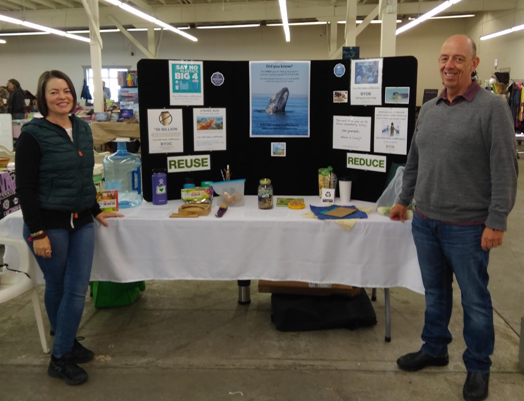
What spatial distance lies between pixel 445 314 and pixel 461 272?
326mm

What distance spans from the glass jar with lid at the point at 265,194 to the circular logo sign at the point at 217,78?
2.15 feet

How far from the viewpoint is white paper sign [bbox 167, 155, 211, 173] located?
266cm

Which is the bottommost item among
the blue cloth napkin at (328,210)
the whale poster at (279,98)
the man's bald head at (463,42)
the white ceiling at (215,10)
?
the blue cloth napkin at (328,210)

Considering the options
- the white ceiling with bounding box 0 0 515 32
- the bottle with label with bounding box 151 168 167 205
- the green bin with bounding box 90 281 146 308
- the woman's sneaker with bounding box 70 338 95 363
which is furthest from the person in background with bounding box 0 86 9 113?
the woman's sneaker with bounding box 70 338 95 363

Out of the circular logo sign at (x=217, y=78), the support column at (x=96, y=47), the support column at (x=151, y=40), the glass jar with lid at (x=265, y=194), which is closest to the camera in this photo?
the glass jar with lid at (x=265, y=194)

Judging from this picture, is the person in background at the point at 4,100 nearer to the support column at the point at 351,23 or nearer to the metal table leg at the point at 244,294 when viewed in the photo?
the support column at the point at 351,23

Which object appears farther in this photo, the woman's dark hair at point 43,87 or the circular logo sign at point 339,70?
the circular logo sign at point 339,70

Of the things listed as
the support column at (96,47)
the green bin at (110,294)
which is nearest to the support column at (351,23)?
the support column at (96,47)

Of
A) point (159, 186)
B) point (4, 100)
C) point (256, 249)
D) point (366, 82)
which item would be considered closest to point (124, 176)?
point (159, 186)

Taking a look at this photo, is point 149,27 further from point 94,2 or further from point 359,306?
point 359,306

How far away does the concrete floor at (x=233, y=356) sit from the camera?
204cm

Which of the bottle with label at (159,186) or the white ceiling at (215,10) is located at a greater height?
the white ceiling at (215,10)

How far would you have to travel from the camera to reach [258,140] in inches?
108

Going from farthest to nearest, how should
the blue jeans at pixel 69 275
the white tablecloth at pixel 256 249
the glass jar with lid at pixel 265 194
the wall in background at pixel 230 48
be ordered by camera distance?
the wall in background at pixel 230 48, the glass jar with lid at pixel 265 194, the white tablecloth at pixel 256 249, the blue jeans at pixel 69 275
